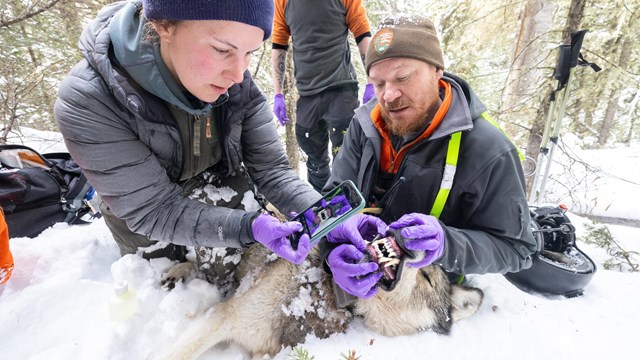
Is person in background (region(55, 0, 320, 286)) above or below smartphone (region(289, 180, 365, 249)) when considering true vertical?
above

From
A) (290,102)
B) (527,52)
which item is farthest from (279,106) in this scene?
(527,52)

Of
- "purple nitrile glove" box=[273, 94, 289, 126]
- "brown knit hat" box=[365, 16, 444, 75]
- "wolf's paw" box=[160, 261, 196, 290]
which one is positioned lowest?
"wolf's paw" box=[160, 261, 196, 290]

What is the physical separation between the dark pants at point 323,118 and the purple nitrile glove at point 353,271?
2.08m

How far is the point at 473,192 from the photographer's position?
1955mm

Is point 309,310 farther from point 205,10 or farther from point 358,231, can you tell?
point 205,10

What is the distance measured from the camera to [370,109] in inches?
95.2

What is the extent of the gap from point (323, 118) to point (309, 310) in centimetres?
236

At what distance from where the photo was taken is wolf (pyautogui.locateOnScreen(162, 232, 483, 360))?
2062 millimetres

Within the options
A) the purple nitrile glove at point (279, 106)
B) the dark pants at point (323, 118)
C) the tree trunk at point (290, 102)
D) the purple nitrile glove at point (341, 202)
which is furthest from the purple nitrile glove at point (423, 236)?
the tree trunk at point (290, 102)

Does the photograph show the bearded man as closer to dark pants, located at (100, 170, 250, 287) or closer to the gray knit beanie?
dark pants, located at (100, 170, 250, 287)

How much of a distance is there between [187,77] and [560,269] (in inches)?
118

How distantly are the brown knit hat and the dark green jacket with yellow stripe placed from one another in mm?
335

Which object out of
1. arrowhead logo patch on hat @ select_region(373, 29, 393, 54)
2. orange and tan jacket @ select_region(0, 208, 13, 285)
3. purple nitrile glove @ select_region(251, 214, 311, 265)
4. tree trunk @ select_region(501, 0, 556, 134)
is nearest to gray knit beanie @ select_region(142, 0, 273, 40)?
arrowhead logo patch on hat @ select_region(373, 29, 393, 54)

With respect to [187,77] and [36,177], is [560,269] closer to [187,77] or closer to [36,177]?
[187,77]
